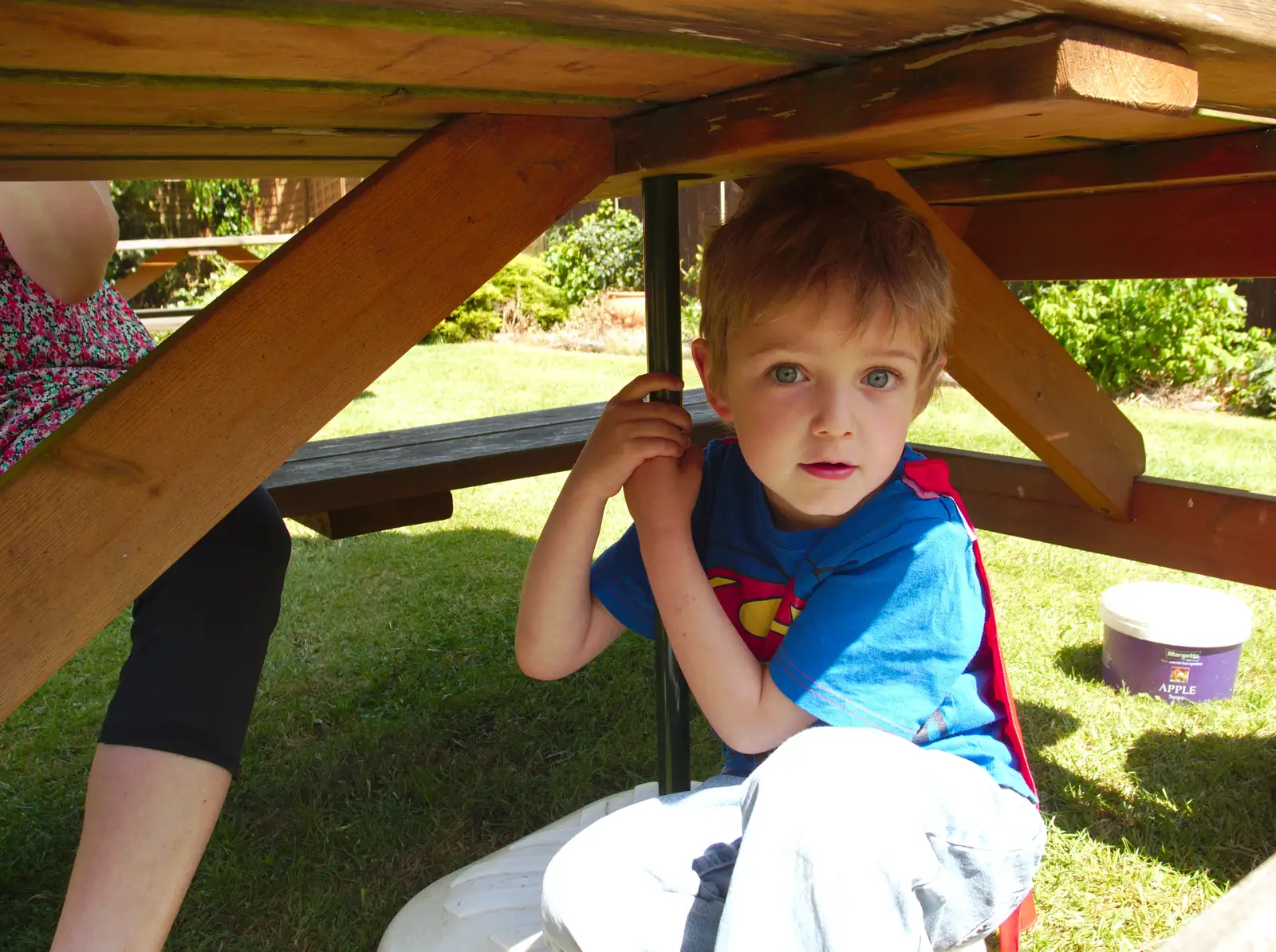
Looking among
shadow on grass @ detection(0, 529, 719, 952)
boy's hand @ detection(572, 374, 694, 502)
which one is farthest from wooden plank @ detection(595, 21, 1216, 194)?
shadow on grass @ detection(0, 529, 719, 952)

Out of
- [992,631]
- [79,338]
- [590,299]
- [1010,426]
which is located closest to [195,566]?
[79,338]

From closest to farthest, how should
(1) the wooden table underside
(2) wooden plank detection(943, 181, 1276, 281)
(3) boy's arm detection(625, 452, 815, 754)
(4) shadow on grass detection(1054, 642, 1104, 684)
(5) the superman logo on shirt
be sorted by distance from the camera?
(1) the wooden table underside → (3) boy's arm detection(625, 452, 815, 754) → (5) the superman logo on shirt → (2) wooden plank detection(943, 181, 1276, 281) → (4) shadow on grass detection(1054, 642, 1104, 684)

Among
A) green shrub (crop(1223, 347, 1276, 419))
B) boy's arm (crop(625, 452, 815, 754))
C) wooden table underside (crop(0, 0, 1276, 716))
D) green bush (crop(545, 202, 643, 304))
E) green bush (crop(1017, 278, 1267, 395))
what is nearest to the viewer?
wooden table underside (crop(0, 0, 1276, 716))

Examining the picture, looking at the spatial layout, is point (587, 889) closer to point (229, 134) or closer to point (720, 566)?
point (720, 566)

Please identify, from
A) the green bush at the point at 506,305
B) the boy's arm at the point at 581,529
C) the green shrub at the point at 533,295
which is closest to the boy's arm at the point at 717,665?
the boy's arm at the point at 581,529

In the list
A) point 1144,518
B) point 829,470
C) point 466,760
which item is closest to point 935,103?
point 829,470

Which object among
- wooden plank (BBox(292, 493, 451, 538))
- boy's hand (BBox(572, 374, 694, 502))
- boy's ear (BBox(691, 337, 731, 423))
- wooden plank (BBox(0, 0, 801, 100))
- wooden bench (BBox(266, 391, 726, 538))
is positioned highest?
wooden plank (BBox(0, 0, 801, 100))

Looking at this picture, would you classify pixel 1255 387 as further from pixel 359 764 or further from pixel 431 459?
pixel 359 764

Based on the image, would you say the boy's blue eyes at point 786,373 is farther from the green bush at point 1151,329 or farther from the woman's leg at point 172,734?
the green bush at point 1151,329

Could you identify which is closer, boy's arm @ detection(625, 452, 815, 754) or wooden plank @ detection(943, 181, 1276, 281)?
boy's arm @ detection(625, 452, 815, 754)

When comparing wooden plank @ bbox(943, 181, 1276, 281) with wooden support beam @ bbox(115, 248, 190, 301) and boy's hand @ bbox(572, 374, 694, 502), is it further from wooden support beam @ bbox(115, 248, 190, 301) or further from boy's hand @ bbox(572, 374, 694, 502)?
wooden support beam @ bbox(115, 248, 190, 301)

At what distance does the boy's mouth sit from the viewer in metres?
1.34

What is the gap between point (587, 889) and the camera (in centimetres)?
125

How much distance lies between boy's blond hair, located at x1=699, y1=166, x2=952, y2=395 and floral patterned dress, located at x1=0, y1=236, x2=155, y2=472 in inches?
38.3
